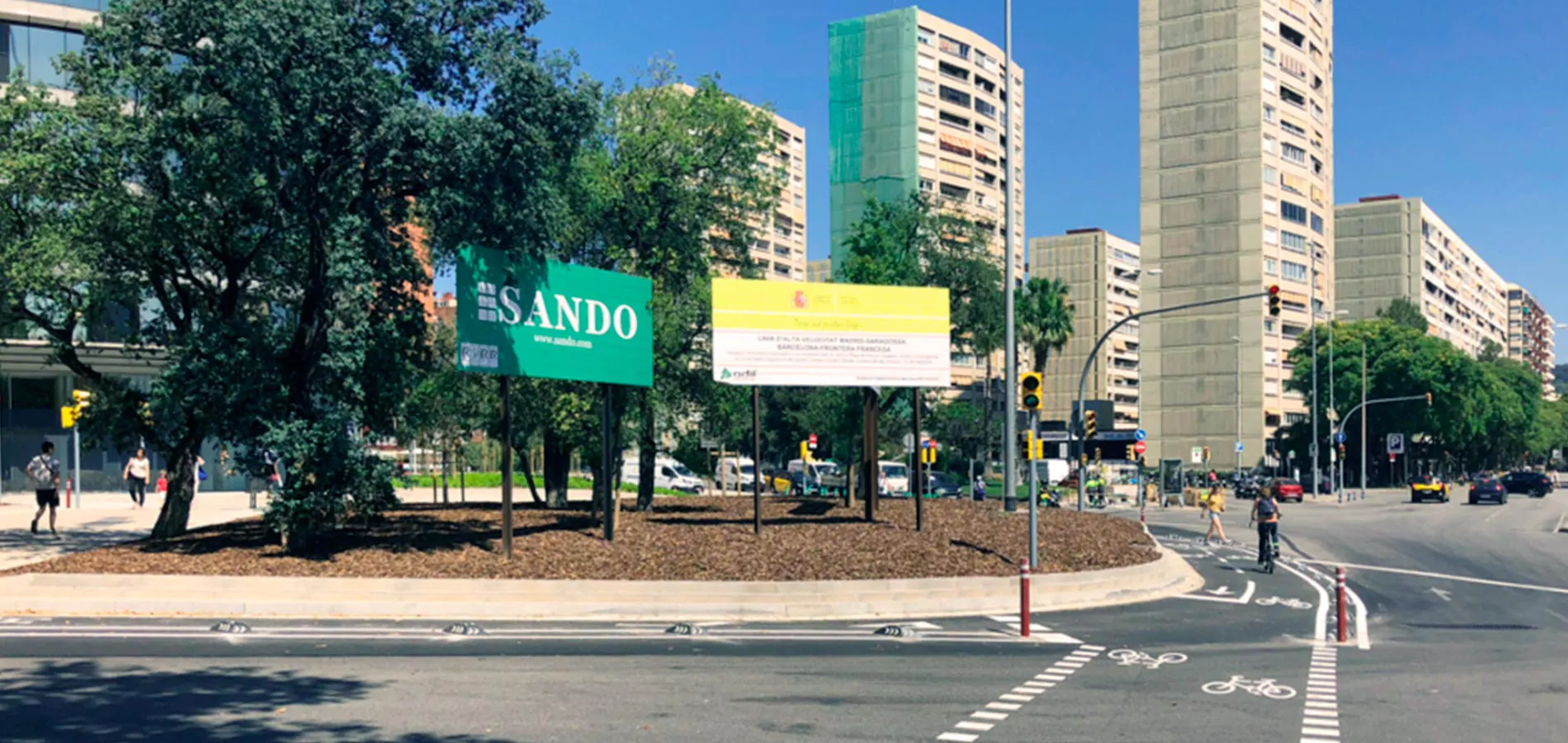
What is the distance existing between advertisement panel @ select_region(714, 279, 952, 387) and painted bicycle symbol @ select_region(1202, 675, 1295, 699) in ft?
39.0

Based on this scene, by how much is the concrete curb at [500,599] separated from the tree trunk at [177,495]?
15.8ft

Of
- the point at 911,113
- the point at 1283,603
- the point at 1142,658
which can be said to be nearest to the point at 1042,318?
the point at 911,113

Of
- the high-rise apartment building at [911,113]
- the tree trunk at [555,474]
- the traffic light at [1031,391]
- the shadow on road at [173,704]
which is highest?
the high-rise apartment building at [911,113]

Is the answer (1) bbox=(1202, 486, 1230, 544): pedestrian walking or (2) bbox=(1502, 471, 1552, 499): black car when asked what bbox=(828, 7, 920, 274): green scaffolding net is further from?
(1) bbox=(1202, 486, 1230, 544): pedestrian walking

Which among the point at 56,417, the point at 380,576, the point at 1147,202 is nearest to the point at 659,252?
the point at 380,576

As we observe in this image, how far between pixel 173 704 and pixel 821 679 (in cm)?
575

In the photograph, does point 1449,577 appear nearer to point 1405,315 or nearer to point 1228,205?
point 1228,205

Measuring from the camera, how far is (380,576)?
60.5 feet

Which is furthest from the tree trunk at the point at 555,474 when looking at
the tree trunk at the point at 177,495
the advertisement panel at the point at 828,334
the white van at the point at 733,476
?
the white van at the point at 733,476

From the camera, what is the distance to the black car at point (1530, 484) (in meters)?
75.0

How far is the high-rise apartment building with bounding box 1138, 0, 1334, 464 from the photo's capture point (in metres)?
99.6

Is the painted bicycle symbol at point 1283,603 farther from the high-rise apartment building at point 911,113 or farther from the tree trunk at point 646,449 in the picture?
the high-rise apartment building at point 911,113

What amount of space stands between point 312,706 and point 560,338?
11.4 metres

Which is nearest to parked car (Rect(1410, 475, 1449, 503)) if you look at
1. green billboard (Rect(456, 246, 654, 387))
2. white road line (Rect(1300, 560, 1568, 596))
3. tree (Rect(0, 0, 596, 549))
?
white road line (Rect(1300, 560, 1568, 596))
